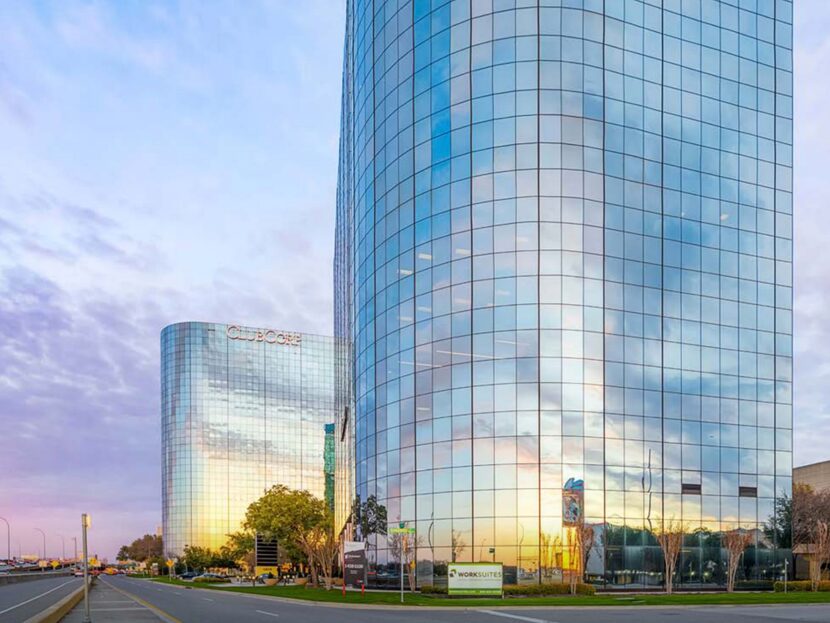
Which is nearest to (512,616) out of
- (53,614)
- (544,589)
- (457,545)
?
(544,589)

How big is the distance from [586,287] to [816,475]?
65.5 metres

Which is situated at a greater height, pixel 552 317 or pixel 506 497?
pixel 552 317

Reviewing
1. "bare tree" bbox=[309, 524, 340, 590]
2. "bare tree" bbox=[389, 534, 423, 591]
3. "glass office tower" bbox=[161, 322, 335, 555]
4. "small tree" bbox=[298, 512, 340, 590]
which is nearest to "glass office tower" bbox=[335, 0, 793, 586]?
"bare tree" bbox=[389, 534, 423, 591]

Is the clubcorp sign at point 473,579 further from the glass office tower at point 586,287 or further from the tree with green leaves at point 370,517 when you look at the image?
the tree with green leaves at point 370,517

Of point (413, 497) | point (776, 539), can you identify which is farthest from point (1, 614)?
point (776, 539)

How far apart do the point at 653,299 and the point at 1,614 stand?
1794 inches

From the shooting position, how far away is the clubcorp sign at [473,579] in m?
42.1

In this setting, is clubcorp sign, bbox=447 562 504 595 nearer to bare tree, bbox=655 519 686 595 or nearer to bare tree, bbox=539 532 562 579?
bare tree, bbox=539 532 562 579

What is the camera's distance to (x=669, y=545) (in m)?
51.3

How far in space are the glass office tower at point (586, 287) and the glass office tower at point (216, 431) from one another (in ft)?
445

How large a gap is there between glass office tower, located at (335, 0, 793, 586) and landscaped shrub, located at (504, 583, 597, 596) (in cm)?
264

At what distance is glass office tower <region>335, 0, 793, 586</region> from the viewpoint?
176 feet

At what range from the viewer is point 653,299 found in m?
57.0

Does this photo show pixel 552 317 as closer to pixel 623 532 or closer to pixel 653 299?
pixel 653 299
